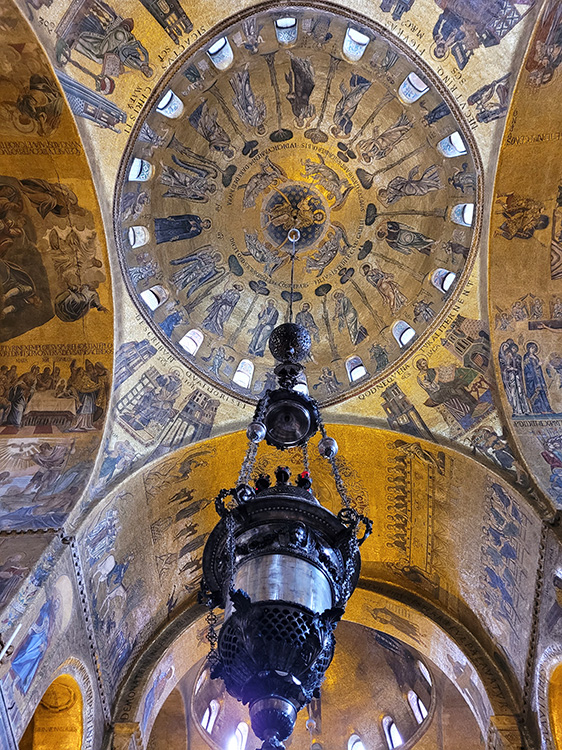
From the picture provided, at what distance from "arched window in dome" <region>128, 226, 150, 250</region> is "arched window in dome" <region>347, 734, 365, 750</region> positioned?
13925 mm

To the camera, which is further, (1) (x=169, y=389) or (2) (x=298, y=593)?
(1) (x=169, y=389)

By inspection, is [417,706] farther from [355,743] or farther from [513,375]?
[513,375]

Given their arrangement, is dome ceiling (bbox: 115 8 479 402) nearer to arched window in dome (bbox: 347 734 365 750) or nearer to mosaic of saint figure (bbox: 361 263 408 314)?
mosaic of saint figure (bbox: 361 263 408 314)

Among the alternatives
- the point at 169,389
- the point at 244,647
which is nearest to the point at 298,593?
the point at 244,647

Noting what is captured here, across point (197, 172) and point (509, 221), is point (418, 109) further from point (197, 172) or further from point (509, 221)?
point (197, 172)

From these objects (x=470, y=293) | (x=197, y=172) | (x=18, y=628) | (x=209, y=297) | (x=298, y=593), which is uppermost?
(x=197, y=172)

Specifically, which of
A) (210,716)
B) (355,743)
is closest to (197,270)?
(210,716)

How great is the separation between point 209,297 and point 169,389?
96.4 inches

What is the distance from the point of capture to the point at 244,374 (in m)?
13.6

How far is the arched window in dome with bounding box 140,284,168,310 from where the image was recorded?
12.4 m

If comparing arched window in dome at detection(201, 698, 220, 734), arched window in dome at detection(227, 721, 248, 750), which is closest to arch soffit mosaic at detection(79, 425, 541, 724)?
arched window in dome at detection(201, 698, 220, 734)

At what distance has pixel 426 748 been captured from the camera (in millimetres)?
15539

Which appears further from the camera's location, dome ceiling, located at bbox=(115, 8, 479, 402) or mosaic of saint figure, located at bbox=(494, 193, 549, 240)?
dome ceiling, located at bbox=(115, 8, 479, 402)

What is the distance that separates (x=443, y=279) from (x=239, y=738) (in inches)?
520
